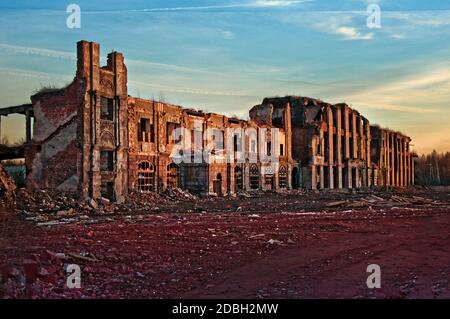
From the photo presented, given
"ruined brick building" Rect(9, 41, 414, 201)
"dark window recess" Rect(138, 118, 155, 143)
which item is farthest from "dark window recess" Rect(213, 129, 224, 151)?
"dark window recess" Rect(138, 118, 155, 143)

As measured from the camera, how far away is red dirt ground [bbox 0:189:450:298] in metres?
6.95

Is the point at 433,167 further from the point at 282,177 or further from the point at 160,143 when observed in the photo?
the point at 160,143

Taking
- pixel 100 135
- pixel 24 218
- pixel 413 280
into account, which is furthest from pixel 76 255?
pixel 100 135

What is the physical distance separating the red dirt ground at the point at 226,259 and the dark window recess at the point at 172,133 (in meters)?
14.2

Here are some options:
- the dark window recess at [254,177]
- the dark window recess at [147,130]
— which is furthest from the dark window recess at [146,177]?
the dark window recess at [254,177]

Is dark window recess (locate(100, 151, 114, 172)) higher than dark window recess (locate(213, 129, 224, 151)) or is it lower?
lower

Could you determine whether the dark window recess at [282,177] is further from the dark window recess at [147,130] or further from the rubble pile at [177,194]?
the dark window recess at [147,130]

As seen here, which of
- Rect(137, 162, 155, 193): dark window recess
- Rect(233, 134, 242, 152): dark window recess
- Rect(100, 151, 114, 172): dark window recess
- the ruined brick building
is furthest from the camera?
Rect(233, 134, 242, 152): dark window recess

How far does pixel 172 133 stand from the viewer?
2997 cm

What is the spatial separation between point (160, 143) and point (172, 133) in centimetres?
167

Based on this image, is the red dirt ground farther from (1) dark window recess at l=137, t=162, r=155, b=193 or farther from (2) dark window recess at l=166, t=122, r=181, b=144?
(2) dark window recess at l=166, t=122, r=181, b=144

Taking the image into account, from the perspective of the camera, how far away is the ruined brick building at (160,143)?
77.3 feet

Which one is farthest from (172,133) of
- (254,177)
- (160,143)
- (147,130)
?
(254,177)

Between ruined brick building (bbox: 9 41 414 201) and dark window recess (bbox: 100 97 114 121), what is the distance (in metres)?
0.05
